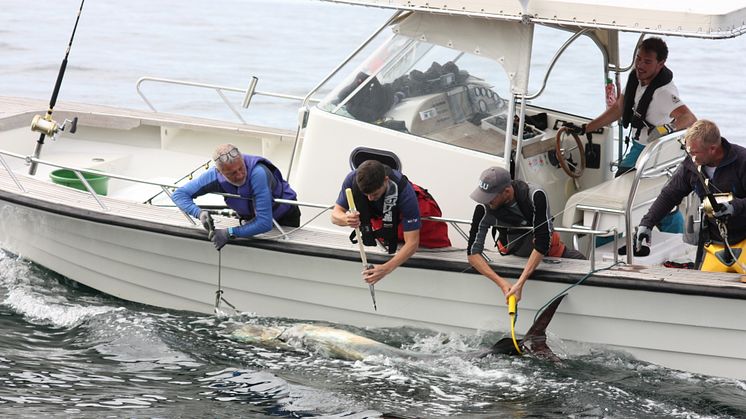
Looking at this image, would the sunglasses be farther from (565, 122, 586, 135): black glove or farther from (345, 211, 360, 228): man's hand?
(565, 122, 586, 135): black glove

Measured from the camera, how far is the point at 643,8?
291 inches

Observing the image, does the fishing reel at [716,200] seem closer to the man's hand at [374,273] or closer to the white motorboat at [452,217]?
the white motorboat at [452,217]

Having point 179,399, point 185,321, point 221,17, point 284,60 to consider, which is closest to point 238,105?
point 284,60

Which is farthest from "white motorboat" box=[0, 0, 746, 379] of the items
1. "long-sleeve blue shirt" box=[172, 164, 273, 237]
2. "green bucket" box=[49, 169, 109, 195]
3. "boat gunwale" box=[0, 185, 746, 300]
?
Result: "green bucket" box=[49, 169, 109, 195]

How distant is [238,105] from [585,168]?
13320 mm

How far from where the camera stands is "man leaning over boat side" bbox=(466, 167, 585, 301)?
7.36 m

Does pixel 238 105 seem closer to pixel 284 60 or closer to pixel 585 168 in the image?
pixel 284 60

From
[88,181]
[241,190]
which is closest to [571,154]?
[241,190]

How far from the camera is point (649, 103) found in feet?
28.4

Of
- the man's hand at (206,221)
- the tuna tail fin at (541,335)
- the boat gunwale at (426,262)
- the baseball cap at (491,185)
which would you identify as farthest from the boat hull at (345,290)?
the baseball cap at (491,185)

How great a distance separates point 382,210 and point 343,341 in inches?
43.7

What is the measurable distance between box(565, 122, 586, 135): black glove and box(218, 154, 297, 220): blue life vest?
2.44m

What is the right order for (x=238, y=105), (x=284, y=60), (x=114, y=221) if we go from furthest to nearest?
1. (x=284, y=60)
2. (x=238, y=105)
3. (x=114, y=221)

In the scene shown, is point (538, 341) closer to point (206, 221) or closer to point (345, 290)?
point (345, 290)
